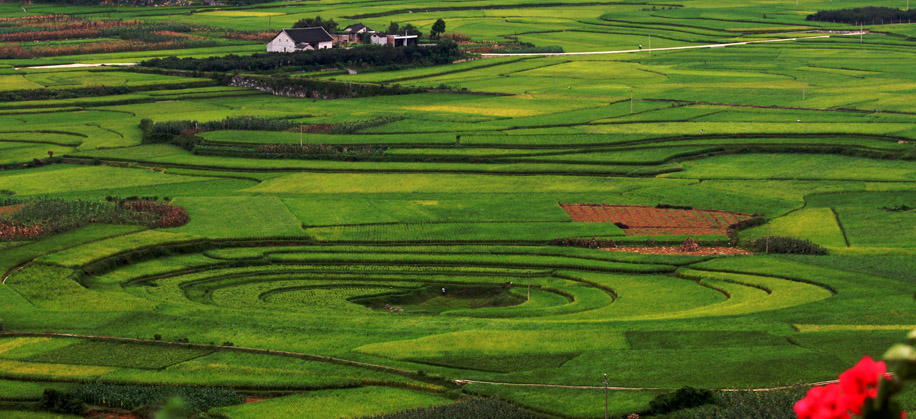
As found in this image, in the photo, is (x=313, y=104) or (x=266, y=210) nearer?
(x=266, y=210)

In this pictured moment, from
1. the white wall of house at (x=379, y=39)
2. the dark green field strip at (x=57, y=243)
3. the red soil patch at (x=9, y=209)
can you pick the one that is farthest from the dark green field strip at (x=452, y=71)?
the dark green field strip at (x=57, y=243)

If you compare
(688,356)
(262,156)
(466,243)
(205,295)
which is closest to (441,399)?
(688,356)

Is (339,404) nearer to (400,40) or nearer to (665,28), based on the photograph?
(400,40)

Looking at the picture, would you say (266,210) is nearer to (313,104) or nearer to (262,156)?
(262,156)

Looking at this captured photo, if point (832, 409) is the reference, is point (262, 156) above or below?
below

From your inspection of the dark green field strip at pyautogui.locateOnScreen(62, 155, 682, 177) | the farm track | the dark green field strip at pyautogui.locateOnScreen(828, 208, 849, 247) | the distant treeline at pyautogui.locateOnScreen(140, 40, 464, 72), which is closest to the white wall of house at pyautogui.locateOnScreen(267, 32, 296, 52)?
the distant treeline at pyautogui.locateOnScreen(140, 40, 464, 72)

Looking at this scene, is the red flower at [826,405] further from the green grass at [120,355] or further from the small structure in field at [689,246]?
the small structure in field at [689,246]

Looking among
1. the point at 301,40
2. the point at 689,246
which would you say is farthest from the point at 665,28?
the point at 689,246
